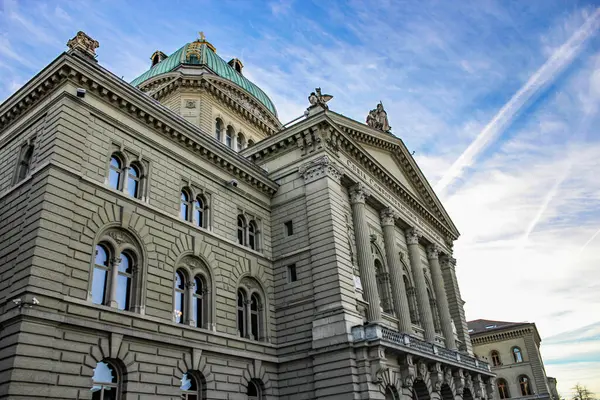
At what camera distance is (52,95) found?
21016 mm

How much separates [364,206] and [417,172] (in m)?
11.3

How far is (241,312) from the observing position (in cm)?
2614

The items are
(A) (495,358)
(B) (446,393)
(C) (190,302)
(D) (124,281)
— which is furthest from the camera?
(A) (495,358)

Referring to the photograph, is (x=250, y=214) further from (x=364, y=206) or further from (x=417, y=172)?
(x=417, y=172)

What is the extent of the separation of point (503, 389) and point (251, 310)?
175 ft

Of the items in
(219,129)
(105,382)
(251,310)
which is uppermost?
(219,129)

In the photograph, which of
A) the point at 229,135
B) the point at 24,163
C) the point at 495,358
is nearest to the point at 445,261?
the point at 229,135

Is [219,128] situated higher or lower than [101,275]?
higher

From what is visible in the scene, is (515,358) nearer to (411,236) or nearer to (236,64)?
(411,236)

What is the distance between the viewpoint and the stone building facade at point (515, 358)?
6506 cm

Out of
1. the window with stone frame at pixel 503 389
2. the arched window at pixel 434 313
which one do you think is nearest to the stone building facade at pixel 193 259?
the arched window at pixel 434 313

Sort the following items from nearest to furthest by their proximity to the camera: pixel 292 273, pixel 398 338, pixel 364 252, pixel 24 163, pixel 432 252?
pixel 24 163 < pixel 398 338 < pixel 292 273 < pixel 364 252 < pixel 432 252

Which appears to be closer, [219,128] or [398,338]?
[398,338]

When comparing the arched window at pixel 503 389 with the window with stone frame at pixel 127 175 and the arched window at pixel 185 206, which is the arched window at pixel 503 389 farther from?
the window with stone frame at pixel 127 175
